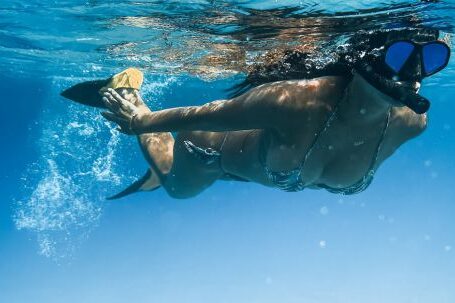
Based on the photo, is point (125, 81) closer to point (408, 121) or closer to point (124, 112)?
point (124, 112)

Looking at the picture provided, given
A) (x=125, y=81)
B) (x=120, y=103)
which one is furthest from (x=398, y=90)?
(x=125, y=81)

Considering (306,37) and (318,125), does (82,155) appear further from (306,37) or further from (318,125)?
(318,125)

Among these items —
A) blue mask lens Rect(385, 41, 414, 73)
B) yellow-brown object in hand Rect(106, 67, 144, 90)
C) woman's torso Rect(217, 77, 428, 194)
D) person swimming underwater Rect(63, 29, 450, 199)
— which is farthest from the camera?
yellow-brown object in hand Rect(106, 67, 144, 90)

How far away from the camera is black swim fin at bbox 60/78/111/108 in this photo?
6004 millimetres

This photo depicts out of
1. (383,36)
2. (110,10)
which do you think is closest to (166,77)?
(110,10)

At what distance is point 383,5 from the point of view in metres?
8.23

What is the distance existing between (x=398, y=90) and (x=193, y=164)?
315 centimetres

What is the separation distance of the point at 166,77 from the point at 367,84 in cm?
1641

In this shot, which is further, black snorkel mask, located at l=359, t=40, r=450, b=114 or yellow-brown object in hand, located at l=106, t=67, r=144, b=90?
yellow-brown object in hand, located at l=106, t=67, r=144, b=90

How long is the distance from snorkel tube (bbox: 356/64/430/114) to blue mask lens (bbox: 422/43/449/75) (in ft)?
1.18

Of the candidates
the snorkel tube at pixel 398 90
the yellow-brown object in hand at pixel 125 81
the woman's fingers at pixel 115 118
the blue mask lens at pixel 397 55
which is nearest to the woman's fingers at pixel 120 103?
the woman's fingers at pixel 115 118

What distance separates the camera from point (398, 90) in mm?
3582

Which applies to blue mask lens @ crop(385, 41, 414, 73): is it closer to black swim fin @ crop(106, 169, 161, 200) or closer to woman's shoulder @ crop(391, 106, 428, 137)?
woman's shoulder @ crop(391, 106, 428, 137)

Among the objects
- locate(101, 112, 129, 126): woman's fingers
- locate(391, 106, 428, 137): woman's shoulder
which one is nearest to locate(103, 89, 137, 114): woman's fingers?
locate(101, 112, 129, 126): woman's fingers
